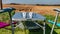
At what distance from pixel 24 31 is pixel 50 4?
2.76 m

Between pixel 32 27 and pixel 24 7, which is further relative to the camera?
pixel 24 7

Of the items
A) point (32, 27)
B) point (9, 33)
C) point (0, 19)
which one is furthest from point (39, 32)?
point (0, 19)

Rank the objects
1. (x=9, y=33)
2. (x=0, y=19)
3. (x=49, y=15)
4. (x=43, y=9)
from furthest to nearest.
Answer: (x=43, y=9), (x=49, y=15), (x=0, y=19), (x=9, y=33)

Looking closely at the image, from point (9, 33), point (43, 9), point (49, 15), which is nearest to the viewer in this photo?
point (9, 33)

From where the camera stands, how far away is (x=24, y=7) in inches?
279

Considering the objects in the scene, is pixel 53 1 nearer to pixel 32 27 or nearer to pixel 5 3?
pixel 5 3

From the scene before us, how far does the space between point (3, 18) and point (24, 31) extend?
1.27 meters

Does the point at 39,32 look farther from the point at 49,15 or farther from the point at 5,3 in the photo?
the point at 5,3

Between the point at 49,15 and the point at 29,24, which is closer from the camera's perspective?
the point at 29,24

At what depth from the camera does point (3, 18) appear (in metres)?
5.78

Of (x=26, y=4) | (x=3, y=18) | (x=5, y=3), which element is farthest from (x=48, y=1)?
(x=3, y=18)

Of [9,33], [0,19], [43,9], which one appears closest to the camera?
[9,33]

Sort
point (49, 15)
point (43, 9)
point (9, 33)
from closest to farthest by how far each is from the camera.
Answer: point (9, 33)
point (49, 15)
point (43, 9)

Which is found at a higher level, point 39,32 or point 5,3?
point 5,3
